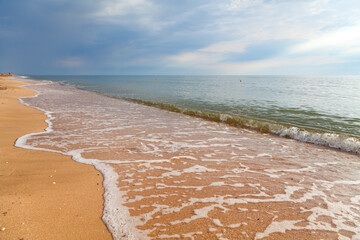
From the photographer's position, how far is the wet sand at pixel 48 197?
129 inches

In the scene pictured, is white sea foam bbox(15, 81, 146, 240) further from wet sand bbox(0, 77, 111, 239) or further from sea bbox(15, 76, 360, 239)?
wet sand bbox(0, 77, 111, 239)

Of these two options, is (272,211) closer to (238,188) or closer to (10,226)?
(238,188)

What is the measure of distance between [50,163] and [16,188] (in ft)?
5.33

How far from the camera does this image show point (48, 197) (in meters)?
4.18

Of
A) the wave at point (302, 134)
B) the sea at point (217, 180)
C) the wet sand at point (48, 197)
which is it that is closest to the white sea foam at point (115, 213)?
the sea at point (217, 180)

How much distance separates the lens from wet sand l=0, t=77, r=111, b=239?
10.8 ft

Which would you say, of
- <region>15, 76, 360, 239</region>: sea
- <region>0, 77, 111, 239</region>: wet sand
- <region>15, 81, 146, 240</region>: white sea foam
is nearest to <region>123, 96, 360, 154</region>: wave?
<region>15, 76, 360, 239</region>: sea

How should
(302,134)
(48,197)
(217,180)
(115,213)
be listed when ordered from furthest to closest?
(302,134) < (217,180) < (48,197) < (115,213)

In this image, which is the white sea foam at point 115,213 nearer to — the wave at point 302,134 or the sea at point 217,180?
the sea at point 217,180

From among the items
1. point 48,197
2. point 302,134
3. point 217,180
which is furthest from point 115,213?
point 302,134

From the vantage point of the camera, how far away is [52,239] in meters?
3.09

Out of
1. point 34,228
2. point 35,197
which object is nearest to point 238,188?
point 34,228

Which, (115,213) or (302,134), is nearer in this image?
(115,213)

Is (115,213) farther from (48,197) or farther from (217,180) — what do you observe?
(217,180)
